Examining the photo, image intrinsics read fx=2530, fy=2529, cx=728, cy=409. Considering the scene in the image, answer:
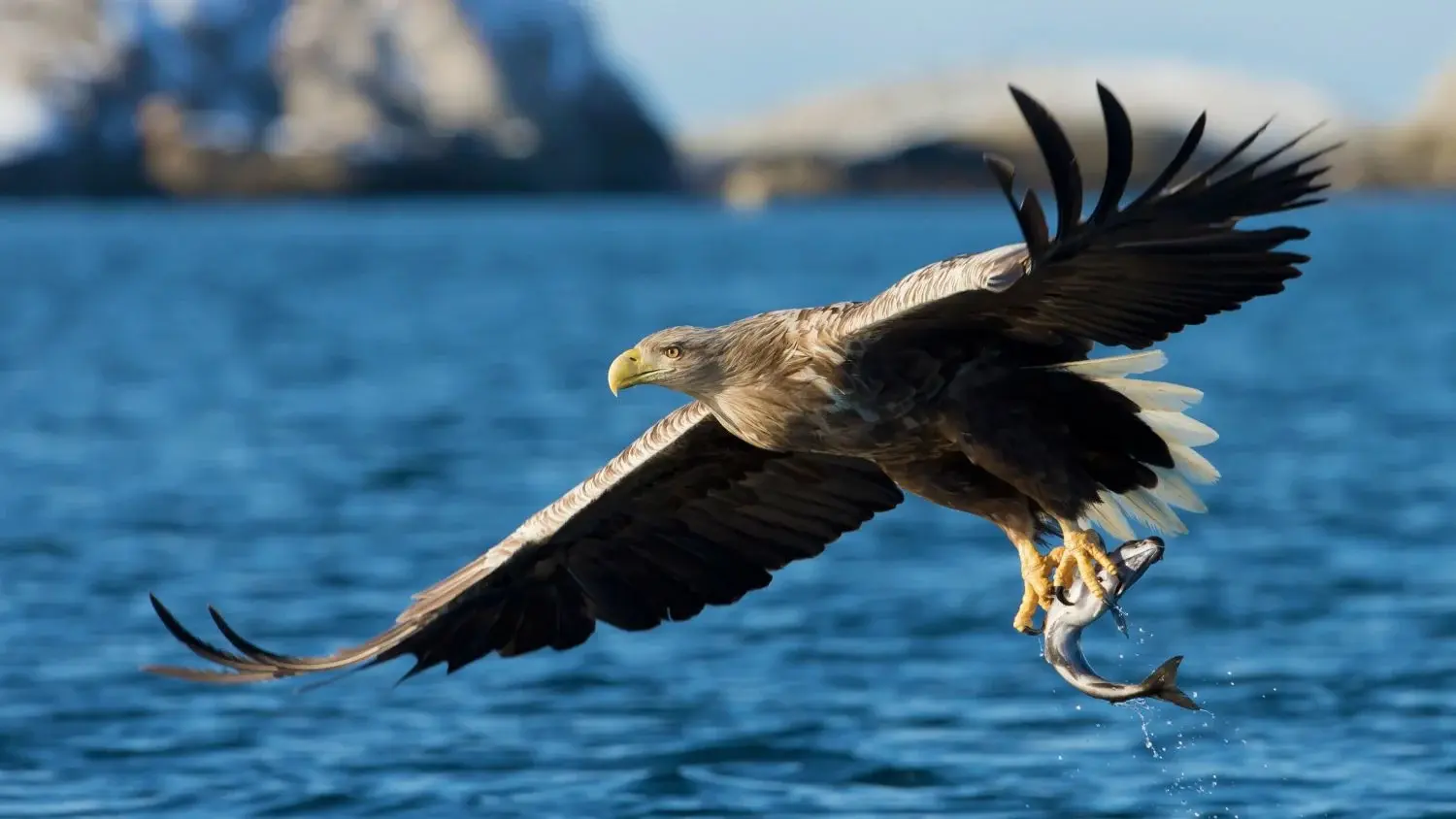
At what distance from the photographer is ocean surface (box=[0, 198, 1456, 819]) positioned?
886 cm

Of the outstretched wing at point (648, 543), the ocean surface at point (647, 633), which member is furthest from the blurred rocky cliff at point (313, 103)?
the outstretched wing at point (648, 543)

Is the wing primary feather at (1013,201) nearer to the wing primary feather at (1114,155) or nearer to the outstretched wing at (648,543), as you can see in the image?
the wing primary feather at (1114,155)

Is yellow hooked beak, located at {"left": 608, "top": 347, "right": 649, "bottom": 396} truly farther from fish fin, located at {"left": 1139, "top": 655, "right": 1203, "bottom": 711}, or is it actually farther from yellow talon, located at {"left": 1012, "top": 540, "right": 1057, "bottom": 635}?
fish fin, located at {"left": 1139, "top": 655, "right": 1203, "bottom": 711}

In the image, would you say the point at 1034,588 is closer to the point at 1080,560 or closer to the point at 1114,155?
the point at 1080,560

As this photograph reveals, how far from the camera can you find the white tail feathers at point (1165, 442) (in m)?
6.75

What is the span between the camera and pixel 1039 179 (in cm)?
9725

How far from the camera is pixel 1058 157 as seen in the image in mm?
5699

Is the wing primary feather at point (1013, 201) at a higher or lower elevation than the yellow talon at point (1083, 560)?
higher

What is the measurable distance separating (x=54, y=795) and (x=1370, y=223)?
83006 millimetres

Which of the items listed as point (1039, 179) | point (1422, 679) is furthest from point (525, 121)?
point (1422, 679)

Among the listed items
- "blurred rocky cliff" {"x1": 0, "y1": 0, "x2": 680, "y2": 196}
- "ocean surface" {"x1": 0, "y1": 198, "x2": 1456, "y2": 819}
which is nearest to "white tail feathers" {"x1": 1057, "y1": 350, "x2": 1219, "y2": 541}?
"ocean surface" {"x1": 0, "y1": 198, "x2": 1456, "y2": 819}

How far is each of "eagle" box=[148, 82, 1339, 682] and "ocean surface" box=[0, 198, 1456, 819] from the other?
1.07m

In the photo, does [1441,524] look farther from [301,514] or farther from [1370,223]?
[1370,223]

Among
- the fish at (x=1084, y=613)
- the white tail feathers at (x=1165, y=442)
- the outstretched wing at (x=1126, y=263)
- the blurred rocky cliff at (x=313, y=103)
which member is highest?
the blurred rocky cliff at (x=313, y=103)
